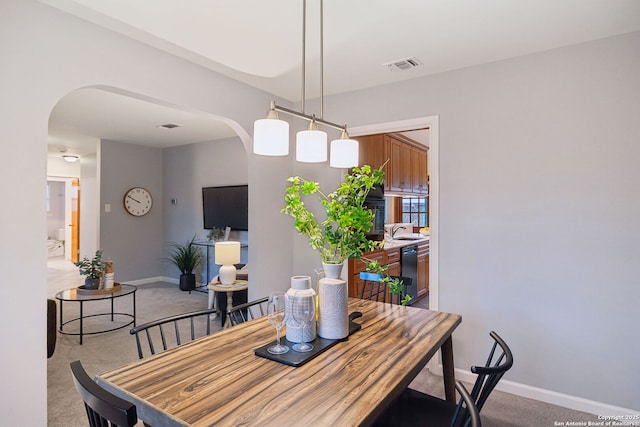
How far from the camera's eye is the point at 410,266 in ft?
15.8

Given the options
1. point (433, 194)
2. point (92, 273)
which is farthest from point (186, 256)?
point (433, 194)

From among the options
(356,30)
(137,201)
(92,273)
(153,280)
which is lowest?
(153,280)

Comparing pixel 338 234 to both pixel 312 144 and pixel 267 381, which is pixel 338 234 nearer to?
pixel 312 144

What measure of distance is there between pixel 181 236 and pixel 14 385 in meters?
4.77

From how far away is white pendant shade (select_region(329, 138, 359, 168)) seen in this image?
178 centimetres

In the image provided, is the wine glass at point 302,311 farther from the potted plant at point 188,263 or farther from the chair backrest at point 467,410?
the potted plant at point 188,263

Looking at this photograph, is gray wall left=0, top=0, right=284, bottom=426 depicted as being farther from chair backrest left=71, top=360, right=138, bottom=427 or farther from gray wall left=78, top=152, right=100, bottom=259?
gray wall left=78, top=152, right=100, bottom=259

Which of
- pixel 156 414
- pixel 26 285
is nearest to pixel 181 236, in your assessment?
pixel 26 285

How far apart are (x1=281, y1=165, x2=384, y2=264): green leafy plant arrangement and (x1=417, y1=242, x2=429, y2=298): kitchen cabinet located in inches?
145

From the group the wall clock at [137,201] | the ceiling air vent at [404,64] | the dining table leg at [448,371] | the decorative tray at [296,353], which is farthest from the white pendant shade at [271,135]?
the wall clock at [137,201]

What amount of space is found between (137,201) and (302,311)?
5719mm

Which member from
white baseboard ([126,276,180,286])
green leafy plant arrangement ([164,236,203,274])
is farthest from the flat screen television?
white baseboard ([126,276,180,286])

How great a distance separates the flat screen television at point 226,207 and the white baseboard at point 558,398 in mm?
3807

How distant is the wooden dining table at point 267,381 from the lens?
1.01m
